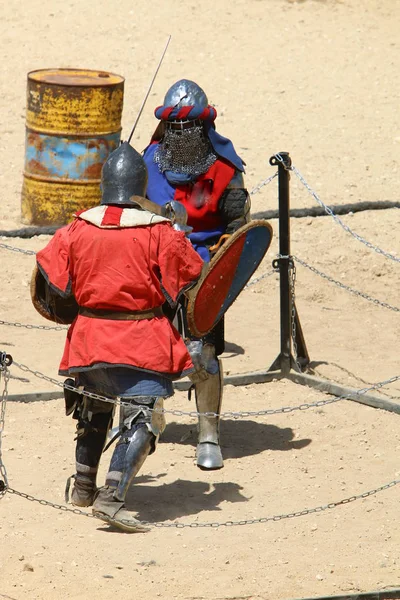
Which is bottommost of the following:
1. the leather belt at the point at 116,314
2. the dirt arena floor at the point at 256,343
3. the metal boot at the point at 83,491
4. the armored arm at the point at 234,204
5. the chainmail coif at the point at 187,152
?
the dirt arena floor at the point at 256,343

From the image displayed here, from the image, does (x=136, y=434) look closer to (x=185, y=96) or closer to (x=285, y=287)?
(x=185, y=96)

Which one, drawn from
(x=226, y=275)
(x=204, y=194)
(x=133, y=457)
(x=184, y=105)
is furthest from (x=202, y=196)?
(x=133, y=457)

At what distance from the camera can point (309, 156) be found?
13406 mm

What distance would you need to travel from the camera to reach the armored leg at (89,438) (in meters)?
6.04

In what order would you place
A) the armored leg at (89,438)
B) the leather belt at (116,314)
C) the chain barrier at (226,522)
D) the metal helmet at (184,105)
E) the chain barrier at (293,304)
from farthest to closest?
the chain barrier at (293,304)
the metal helmet at (184,105)
the armored leg at (89,438)
the leather belt at (116,314)
the chain barrier at (226,522)

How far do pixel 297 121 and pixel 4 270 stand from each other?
522 cm

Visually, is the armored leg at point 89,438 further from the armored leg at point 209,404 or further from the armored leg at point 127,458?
the armored leg at point 209,404

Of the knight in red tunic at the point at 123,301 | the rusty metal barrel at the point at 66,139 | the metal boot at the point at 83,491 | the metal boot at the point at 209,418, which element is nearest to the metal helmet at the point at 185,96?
the knight in red tunic at the point at 123,301

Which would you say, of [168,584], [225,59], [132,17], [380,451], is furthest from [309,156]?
[168,584]

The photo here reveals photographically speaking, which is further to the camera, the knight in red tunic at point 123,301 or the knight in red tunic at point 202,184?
the knight in red tunic at point 202,184

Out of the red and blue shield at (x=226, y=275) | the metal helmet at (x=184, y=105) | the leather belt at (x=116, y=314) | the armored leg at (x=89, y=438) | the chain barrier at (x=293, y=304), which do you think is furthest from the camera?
the chain barrier at (x=293, y=304)

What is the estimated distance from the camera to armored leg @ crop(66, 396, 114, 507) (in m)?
6.04

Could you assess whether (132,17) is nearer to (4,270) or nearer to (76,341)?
(4,270)

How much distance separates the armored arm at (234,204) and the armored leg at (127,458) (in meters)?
1.40
